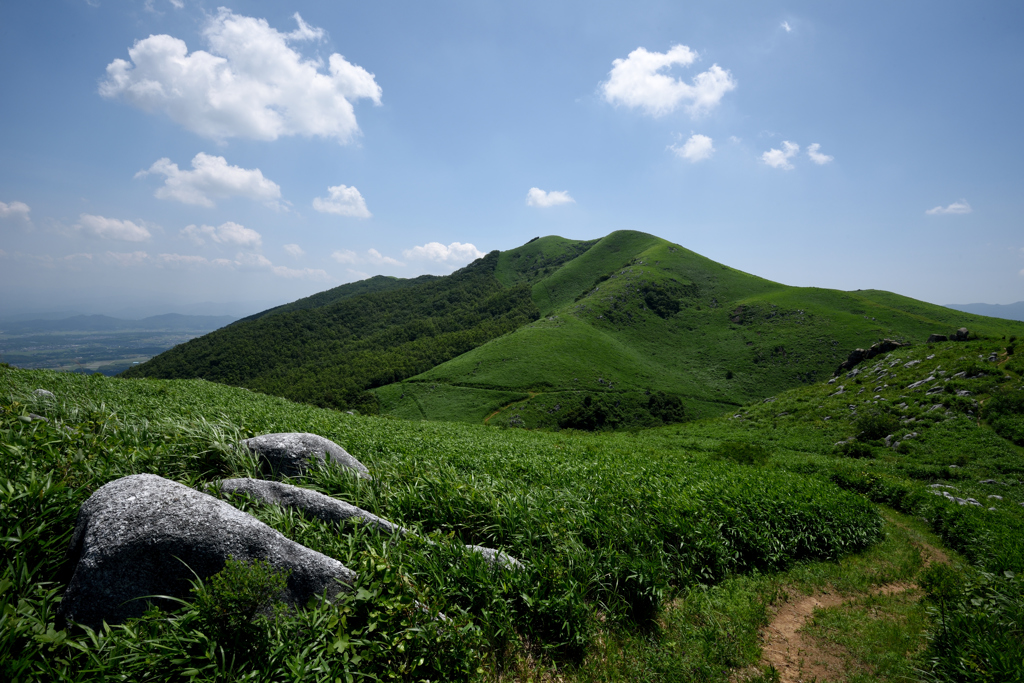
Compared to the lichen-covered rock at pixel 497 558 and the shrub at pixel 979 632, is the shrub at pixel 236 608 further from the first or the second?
the shrub at pixel 979 632

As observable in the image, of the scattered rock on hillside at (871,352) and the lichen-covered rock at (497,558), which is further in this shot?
the scattered rock on hillside at (871,352)

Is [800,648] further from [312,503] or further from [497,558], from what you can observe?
[312,503]

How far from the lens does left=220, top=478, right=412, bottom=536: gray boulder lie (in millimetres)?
6582

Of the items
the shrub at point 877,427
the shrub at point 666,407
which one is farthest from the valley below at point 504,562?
the shrub at point 666,407

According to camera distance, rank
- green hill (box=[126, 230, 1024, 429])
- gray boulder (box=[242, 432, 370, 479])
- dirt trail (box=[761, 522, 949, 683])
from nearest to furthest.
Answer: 1. dirt trail (box=[761, 522, 949, 683])
2. gray boulder (box=[242, 432, 370, 479])
3. green hill (box=[126, 230, 1024, 429])

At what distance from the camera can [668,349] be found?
Answer: 100m

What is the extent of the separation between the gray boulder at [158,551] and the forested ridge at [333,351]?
8550 centimetres

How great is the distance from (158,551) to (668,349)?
105778 millimetres

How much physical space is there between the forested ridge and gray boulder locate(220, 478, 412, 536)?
3309 inches

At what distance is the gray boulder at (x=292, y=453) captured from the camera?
328 inches

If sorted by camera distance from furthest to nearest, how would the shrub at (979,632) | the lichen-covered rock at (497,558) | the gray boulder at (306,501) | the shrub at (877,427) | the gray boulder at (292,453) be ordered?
the shrub at (877,427) < the gray boulder at (292,453) < the gray boulder at (306,501) < the lichen-covered rock at (497,558) < the shrub at (979,632)

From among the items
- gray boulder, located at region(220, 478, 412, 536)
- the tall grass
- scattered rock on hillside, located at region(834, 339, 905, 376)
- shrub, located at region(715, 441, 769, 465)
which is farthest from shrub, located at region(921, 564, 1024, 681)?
scattered rock on hillside, located at region(834, 339, 905, 376)

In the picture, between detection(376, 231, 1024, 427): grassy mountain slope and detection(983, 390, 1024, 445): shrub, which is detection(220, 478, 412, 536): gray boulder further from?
detection(376, 231, 1024, 427): grassy mountain slope

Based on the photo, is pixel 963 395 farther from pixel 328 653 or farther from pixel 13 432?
pixel 13 432
